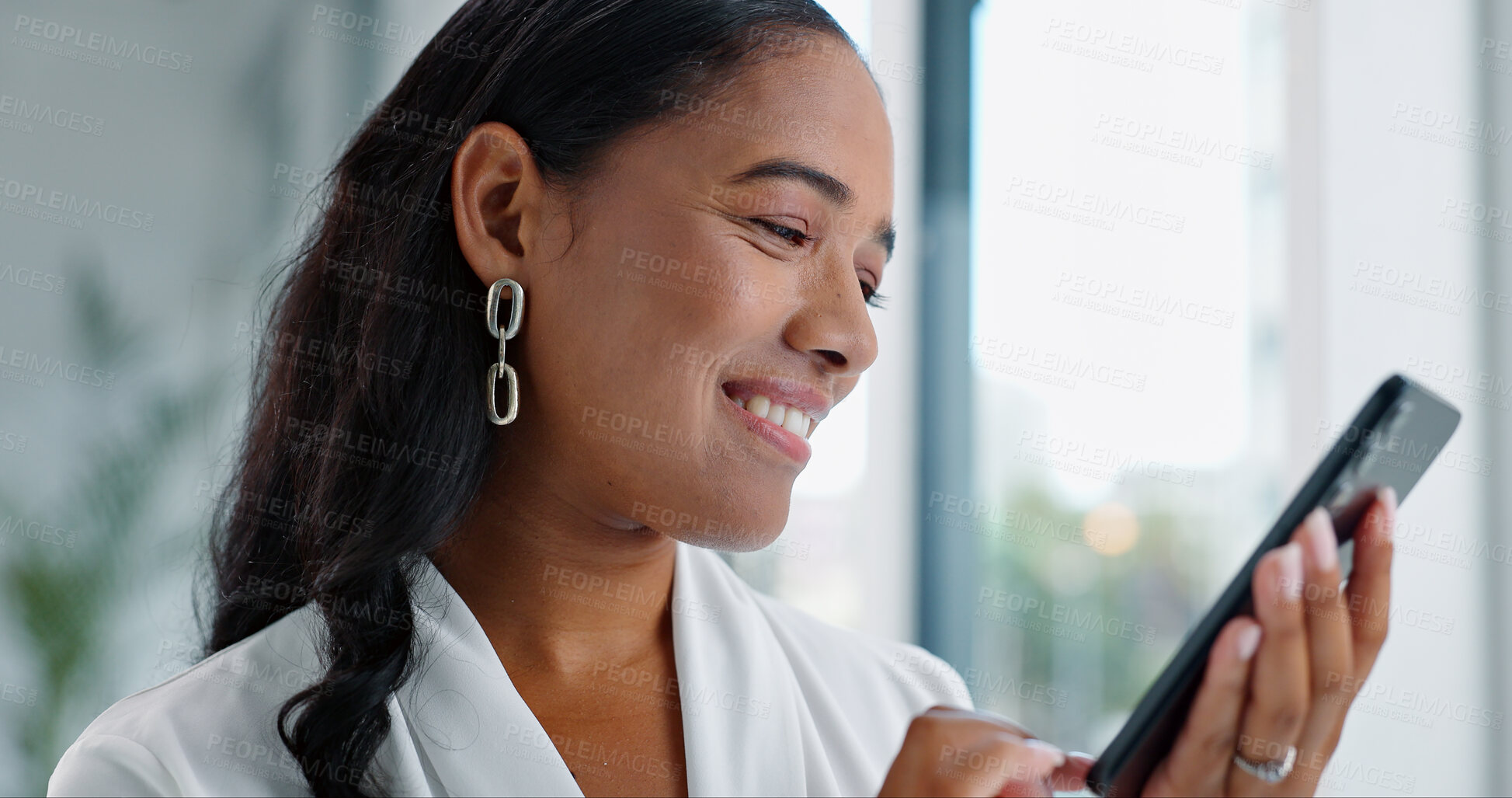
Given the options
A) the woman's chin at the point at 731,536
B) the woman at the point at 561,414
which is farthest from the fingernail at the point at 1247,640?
the woman's chin at the point at 731,536

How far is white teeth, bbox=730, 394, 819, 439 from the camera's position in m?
1.05

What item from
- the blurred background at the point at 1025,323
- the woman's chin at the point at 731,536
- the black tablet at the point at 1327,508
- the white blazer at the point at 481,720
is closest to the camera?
the black tablet at the point at 1327,508

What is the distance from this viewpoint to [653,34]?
108 centimetres

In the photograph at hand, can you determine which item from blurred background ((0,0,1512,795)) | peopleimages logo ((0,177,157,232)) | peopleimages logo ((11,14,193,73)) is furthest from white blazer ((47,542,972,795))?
peopleimages logo ((11,14,193,73))

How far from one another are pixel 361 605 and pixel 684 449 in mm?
382

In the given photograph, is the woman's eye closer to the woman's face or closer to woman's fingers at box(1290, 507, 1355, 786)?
the woman's face

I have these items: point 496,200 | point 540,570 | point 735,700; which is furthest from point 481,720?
point 496,200

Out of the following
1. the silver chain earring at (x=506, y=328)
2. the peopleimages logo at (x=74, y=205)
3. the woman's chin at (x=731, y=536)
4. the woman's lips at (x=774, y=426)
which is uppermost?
the peopleimages logo at (x=74, y=205)

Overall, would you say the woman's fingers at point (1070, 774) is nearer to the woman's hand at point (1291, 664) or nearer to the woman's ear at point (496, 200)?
the woman's hand at point (1291, 664)

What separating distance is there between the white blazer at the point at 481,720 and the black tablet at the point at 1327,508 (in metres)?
0.41

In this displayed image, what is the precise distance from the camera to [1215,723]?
0.82 metres

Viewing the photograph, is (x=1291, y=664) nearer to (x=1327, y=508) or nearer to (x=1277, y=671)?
(x=1277, y=671)

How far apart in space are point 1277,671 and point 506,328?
807mm

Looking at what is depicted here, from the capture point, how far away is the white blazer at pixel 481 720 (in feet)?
3.05
